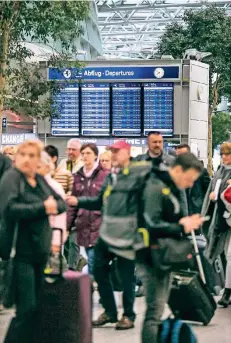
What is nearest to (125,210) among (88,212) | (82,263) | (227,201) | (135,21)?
(88,212)

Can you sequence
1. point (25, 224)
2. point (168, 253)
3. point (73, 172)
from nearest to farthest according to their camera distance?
point (168, 253)
point (25, 224)
point (73, 172)

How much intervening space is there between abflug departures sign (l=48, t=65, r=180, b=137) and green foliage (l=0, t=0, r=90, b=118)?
6.47 feet

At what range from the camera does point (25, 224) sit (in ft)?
25.6

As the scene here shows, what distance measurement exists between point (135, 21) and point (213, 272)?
64.2 m

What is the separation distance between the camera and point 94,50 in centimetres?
7781

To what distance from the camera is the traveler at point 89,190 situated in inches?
445

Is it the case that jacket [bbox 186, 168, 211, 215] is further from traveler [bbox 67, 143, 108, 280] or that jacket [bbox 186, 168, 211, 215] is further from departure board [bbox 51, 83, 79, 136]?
departure board [bbox 51, 83, 79, 136]

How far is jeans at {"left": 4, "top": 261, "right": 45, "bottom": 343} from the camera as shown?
7.81m

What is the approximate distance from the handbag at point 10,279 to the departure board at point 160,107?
55.3ft

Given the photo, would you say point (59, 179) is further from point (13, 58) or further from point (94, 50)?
point (94, 50)

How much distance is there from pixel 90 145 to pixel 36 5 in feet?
30.1

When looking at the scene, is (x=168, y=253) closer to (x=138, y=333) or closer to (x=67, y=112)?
(x=138, y=333)

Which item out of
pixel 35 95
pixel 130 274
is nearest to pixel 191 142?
pixel 35 95

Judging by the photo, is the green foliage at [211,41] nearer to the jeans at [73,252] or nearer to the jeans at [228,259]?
the jeans at [73,252]
